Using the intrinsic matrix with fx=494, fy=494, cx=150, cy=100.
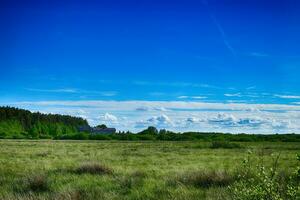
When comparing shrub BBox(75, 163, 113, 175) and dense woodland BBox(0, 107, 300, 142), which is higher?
dense woodland BBox(0, 107, 300, 142)

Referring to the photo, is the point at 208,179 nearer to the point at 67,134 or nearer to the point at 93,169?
the point at 93,169

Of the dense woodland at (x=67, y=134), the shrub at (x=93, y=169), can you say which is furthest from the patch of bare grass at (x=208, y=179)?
the dense woodland at (x=67, y=134)

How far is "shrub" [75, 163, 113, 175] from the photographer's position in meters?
18.7

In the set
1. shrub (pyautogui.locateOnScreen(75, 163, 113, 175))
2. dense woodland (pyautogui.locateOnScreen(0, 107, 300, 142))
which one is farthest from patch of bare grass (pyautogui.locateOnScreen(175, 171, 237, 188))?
dense woodland (pyautogui.locateOnScreen(0, 107, 300, 142))

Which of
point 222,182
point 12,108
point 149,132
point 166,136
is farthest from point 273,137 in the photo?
point 12,108

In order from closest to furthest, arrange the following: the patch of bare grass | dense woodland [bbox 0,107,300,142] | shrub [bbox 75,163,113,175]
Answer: the patch of bare grass < shrub [bbox 75,163,113,175] < dense woodland [bbox 0,107,300,142]

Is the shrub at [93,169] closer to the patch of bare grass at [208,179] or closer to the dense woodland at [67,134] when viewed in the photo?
the patch of bare grass at [208,179]

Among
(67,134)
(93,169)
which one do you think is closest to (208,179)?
(93,169)

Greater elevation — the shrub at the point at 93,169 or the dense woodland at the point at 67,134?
the dense woodland at the point at 67,134

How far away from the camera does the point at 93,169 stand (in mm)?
18781

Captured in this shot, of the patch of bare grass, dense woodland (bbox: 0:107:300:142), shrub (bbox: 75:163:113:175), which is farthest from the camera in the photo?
dense woodland (bbox: 0:107:300:142)

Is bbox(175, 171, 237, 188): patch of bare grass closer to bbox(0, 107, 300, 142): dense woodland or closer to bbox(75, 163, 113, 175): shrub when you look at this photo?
bbox(75, 163, 113, 175): shrub

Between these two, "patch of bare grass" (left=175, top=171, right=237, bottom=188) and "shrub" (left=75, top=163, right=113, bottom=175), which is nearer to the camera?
"patch of bare grass" (left=175, top=171, right=237, bottom=188)

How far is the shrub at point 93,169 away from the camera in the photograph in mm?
18652
